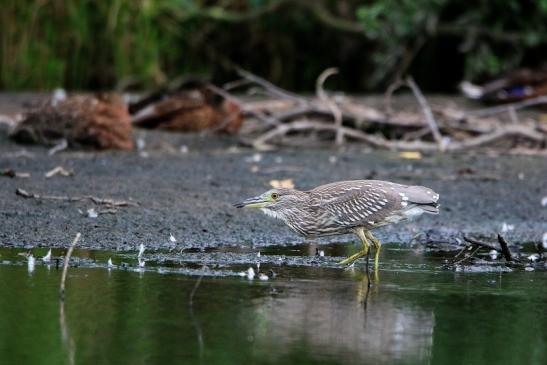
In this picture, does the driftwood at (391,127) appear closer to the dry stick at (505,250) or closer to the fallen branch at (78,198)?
the fallen branch at (78,198)

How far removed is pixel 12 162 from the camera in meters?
12.0

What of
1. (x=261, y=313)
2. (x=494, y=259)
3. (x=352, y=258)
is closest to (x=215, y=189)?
(x=352, y=258)

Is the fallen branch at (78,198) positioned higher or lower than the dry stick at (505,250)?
higher

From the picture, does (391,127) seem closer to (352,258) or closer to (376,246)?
(376,246)

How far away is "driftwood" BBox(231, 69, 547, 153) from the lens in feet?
46.1

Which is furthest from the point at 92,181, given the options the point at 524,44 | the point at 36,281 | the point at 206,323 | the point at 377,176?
the point at 524,44

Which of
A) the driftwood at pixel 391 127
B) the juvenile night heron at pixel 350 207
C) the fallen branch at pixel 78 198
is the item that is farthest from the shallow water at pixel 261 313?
the driftwood at pixel 391 127

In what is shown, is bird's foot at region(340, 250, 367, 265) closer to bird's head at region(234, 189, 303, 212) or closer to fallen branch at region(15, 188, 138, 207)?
bird's head at region(234, 189, 303, 212)

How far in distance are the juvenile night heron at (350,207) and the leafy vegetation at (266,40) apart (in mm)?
8126

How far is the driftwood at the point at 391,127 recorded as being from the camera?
1404 cm

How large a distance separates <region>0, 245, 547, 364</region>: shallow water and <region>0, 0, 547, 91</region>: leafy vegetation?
30.4ft

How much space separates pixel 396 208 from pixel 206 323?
105 inches

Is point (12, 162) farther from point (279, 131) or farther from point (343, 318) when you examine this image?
point (343, 318)

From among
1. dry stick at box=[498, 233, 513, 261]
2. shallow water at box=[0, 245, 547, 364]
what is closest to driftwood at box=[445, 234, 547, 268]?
dry stick at box=[498, 233, 513, 261]
